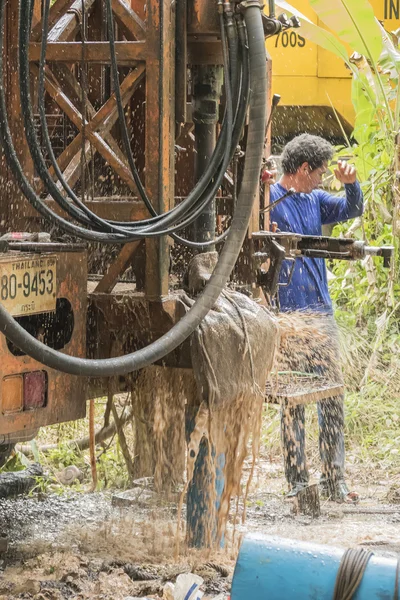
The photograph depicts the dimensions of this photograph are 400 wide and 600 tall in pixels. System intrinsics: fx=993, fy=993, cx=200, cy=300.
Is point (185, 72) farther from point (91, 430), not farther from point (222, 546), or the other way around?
point (222, 546)

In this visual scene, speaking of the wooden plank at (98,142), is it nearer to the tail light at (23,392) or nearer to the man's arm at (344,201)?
the tail light at (23,392)

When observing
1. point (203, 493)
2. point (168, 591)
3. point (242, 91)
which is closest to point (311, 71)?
point (242, 91)

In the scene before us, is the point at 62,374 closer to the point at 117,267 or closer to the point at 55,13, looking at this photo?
the point at 117,267

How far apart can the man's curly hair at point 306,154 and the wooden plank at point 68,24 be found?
101 inches

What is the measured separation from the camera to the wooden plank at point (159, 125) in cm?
429

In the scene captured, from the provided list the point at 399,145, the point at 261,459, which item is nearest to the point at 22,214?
the point at 261,459

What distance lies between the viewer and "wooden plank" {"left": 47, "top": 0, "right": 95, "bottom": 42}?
4.52 meters

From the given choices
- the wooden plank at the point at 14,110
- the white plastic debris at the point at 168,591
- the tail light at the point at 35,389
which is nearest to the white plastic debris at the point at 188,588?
the white plastic debris at the point at 168,591

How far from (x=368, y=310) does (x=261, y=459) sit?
2.13 m

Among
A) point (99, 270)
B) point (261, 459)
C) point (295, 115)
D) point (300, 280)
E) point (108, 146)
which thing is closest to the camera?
point (108, 146)

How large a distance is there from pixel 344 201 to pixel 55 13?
300 cm

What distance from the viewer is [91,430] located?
525 centimetres

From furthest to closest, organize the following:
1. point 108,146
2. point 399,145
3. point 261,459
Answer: point 399,145 < point 261,459 < point 108,146

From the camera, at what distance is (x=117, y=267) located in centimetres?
446
